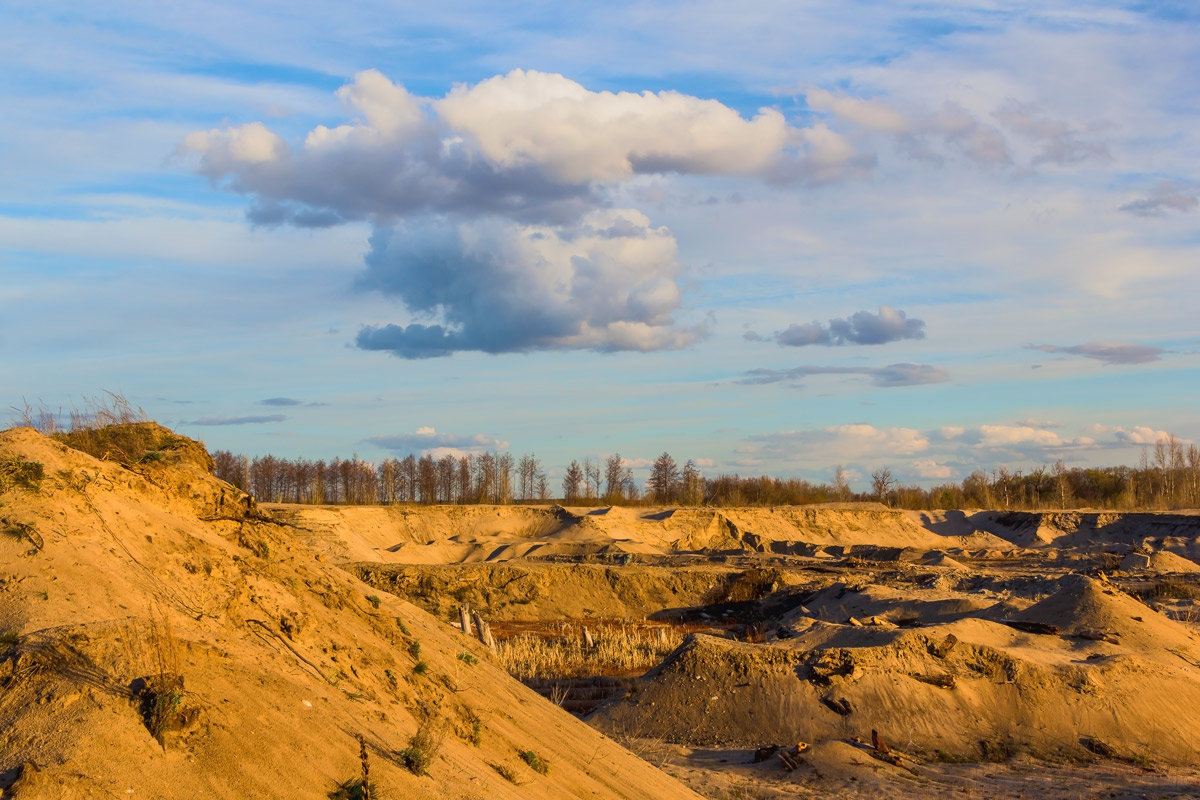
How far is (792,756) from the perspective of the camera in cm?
1253

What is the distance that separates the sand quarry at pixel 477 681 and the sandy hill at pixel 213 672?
2 cm

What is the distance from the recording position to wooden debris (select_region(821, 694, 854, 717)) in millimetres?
14281

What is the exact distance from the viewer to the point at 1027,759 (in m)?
13.3

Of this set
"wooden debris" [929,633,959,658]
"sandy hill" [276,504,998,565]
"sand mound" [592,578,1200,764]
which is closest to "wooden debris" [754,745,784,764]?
"sand mound" [592,578,1200,764]

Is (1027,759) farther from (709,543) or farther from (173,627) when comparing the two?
(709,543)

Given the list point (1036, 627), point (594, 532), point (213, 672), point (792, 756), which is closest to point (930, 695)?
point (792, 756)

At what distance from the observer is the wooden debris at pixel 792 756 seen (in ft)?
40.3

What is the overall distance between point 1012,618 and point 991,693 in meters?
5.60

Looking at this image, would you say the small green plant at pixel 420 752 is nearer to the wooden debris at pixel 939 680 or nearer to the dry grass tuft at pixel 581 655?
the wooden debris at pixel 939 680

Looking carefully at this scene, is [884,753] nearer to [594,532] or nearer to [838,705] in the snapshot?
[838,705]

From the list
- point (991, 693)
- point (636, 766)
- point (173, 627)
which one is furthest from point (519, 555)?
point (173, 627)

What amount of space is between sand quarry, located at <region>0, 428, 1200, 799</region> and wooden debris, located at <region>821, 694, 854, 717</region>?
0.05 m

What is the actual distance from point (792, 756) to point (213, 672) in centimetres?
914

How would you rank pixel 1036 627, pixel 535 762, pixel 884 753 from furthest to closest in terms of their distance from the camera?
pixel 1036 627 < pixel 884 753 < pixel 535 762
